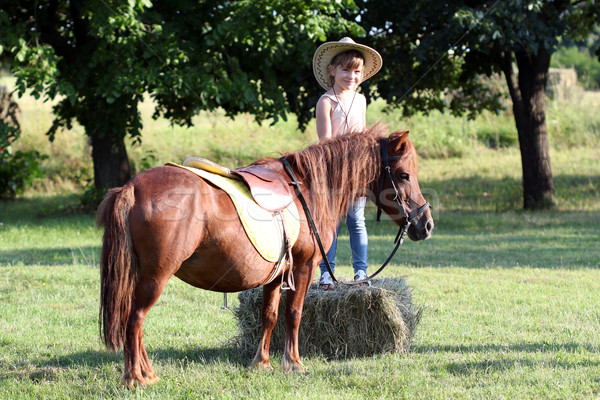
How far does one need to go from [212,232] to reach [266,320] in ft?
3.51

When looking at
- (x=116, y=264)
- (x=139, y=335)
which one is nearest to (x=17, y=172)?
(x=139, y=335)

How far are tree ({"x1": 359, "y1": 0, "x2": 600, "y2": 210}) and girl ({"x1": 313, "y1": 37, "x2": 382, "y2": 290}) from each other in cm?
557

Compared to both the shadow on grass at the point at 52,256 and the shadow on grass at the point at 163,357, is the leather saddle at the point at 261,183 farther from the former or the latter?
the shadow on grass at the point at 52,256

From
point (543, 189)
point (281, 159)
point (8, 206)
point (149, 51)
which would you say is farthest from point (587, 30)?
point (8, 206)

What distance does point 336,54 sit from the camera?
16.5 feet

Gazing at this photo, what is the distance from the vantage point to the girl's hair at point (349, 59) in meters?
4.91

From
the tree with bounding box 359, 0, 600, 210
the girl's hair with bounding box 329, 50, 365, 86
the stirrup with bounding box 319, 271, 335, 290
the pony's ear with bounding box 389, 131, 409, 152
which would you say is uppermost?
the tree with bounding box 359, 0, 600, 210

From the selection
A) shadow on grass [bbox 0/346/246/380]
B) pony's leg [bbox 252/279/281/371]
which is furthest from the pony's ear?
shadow on grass [bbox 0/346/246/380]

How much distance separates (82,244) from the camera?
10.1 meters

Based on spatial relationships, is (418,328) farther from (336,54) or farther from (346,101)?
(336,54)

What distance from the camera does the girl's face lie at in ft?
16.2

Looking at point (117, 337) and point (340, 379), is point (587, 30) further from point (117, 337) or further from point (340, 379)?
point (117, 337)

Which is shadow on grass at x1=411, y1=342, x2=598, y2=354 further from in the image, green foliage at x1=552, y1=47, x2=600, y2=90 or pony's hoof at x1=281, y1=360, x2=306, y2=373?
green foliage at x1=552, y1=47, x2=600, y2=90

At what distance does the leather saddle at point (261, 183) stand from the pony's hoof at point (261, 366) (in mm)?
1229
